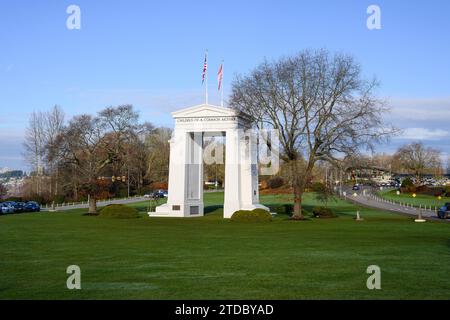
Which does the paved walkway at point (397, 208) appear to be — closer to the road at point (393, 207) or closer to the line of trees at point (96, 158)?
the road at point (393, 207)

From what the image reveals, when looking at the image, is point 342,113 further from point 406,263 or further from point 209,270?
point 209,270

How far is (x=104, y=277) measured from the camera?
16266 millimetres

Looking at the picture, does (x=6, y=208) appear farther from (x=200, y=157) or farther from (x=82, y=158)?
(x=200, y=157)

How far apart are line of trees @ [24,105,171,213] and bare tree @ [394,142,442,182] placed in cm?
6938

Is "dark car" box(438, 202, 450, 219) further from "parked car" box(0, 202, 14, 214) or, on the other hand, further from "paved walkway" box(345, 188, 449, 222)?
"parked car" box(0, 202, 14, 214)

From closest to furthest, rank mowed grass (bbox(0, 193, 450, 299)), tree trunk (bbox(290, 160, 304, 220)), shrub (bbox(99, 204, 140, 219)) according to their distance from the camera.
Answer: mowed grass (bbox(0, 193, 450, 299)), tree trunk (bbox(290, 160, 304, 220)), shrub (bbox(99, 204, 140, 219))

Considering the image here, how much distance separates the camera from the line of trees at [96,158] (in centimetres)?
6444

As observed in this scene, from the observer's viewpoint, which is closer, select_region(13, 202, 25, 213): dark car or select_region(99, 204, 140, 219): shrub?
select_region(99, 204, 140, 219): shrub

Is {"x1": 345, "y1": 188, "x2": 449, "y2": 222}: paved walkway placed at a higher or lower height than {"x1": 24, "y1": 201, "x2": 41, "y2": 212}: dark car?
lower

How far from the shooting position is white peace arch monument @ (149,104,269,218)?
56.5 m

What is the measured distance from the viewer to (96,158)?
224 feet

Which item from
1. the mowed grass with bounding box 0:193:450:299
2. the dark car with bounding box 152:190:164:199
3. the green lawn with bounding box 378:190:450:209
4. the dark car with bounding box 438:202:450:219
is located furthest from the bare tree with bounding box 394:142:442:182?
the mowed grass with bounding box 0:193:450:299

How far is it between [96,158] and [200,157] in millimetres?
14554

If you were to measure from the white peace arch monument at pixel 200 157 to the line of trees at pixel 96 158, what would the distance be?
9996mm
